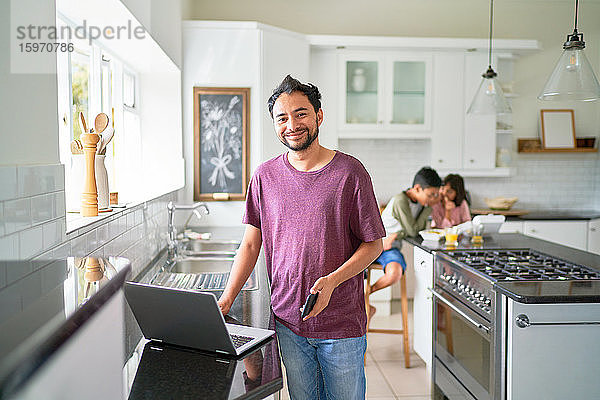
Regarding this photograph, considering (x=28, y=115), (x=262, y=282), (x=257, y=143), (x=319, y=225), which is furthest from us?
(x=257, y=143)

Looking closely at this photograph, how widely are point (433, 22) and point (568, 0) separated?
1549 millimetres

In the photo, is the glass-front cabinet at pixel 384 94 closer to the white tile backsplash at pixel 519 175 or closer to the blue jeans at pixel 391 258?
the white tile backsplash at pixel 519 175

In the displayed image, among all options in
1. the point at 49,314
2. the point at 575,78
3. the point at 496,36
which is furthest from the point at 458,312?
the point at 496,36

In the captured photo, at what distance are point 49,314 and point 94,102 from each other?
2554 millimetres

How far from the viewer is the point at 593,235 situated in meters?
5.63

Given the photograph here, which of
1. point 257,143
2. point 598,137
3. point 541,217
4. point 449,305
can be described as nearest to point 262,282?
point 449,305

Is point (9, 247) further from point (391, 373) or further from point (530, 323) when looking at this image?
point (391, 373)

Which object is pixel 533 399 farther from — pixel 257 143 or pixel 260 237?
pixel 257 143

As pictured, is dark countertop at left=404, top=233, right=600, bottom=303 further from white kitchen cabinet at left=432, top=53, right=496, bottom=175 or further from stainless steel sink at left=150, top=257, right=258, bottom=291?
white kitchen cabinet at left=432, top=53, right=496, bottom=175

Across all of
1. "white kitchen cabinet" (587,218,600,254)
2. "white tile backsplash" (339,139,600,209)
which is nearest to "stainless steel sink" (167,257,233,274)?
"white tile backsplash" (339,139,600,209)

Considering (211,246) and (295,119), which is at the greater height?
(295,119)

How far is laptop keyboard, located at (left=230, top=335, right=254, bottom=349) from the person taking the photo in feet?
5.49

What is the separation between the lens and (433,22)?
5.98 m

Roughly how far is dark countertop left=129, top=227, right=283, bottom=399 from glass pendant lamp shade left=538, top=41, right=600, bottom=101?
2.22 m
